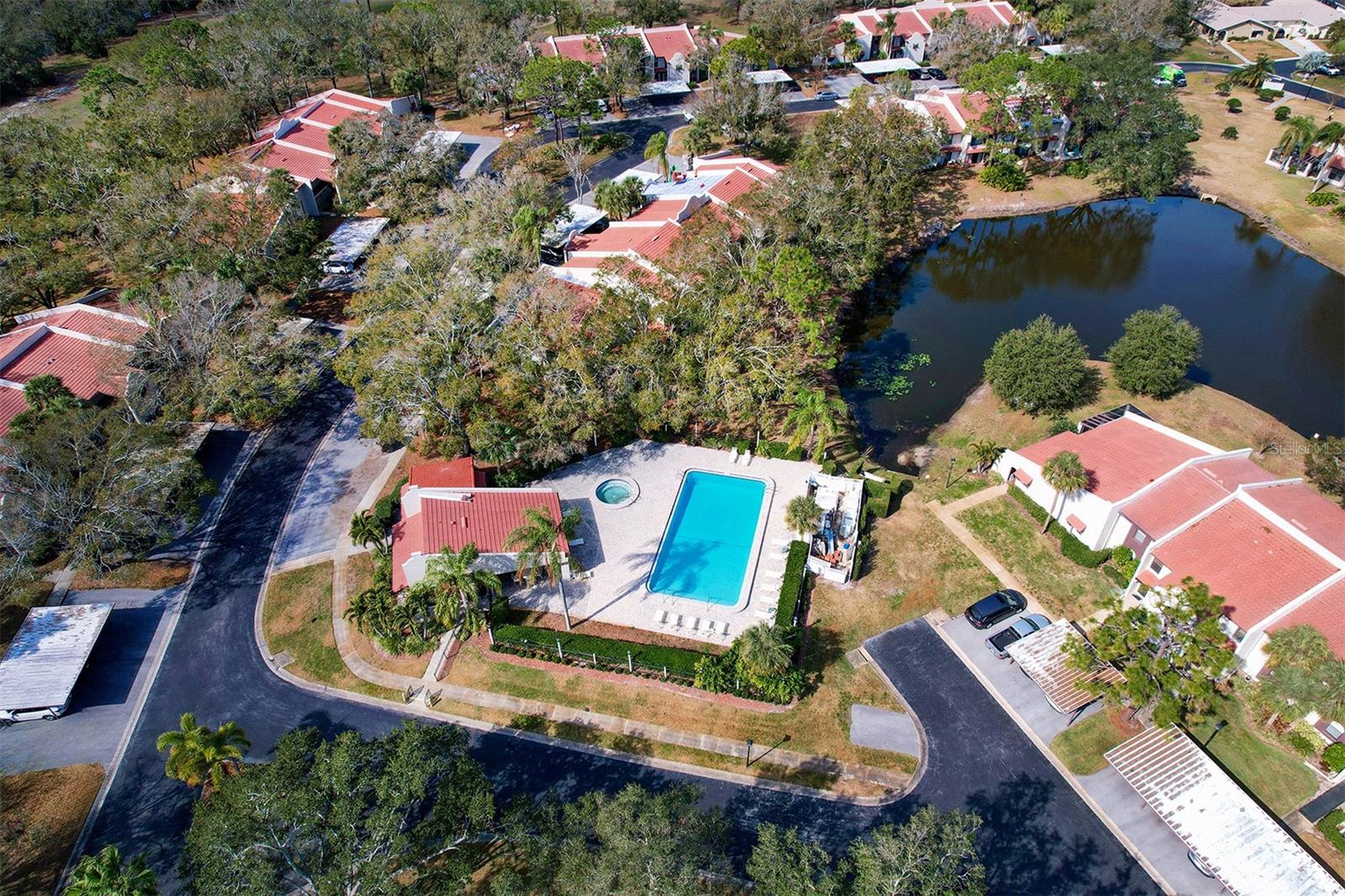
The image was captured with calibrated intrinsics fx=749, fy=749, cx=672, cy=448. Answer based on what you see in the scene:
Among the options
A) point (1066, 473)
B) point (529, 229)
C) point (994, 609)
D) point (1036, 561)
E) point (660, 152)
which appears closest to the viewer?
point (994, 609)

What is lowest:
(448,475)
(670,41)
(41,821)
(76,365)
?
(41,821)

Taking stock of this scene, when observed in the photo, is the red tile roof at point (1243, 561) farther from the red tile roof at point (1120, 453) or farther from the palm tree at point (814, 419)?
the palm tree at point (814, 419)

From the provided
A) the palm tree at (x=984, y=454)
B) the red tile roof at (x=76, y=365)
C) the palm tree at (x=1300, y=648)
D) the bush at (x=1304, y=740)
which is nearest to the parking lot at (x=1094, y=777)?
the palm tree at (x=1300, y=648)

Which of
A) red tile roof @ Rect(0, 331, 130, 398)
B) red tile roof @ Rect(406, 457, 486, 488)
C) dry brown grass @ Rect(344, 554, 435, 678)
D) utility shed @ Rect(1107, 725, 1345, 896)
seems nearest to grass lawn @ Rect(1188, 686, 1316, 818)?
utility shed @ Rect(1107, 725, 1345, 896)

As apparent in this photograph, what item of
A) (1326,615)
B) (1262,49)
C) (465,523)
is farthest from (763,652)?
(1262,49)

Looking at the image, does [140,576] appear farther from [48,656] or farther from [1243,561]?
[1243,561]

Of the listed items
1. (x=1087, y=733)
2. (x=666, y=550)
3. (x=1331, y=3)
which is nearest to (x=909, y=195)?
(x=666, y=550)

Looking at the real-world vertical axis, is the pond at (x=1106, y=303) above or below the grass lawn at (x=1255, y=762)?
above
